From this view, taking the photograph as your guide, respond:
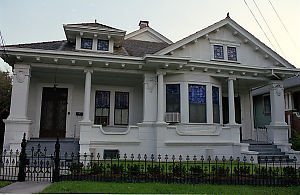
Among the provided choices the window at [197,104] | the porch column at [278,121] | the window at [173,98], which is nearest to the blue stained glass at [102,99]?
the window at [173,98]

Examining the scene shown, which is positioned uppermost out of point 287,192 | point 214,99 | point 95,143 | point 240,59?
point 240,59

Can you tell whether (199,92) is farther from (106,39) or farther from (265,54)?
(106,39)

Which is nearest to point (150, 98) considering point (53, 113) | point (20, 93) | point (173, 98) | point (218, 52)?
point (173, 98)

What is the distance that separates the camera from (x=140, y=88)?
14133 millimetres

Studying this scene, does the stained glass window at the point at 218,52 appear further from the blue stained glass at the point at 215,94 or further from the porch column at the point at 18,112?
the porch column at the point at 18,112

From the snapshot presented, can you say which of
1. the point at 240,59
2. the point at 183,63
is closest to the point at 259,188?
the point at 183,63

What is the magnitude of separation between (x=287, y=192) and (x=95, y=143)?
789 centimetres

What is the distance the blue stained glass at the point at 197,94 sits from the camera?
12.4 meters

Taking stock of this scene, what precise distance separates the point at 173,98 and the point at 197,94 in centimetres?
133

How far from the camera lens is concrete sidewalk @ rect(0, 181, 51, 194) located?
5766mm

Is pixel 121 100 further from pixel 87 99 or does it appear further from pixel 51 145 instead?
pixel 51 145

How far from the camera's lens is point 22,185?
21.0 feet

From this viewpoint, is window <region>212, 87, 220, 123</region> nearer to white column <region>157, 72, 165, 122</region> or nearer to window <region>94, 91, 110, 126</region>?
white column <region>157, 72, 165, 122</region>

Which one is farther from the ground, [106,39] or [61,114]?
[106,39]
